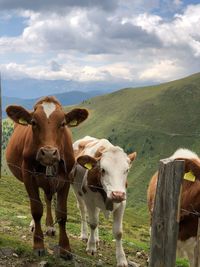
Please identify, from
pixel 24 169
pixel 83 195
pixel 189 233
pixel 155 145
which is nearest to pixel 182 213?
pixel 189 233

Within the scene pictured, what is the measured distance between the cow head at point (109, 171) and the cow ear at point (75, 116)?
A: 0.84 metres

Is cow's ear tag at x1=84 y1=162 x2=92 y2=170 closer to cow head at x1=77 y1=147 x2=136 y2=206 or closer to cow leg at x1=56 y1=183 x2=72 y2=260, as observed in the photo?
cow head at x1=77 y1=147 x2=136 y2=206

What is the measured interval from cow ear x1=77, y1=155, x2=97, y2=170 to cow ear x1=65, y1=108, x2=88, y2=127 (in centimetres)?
80

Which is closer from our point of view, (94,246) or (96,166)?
(96,166)

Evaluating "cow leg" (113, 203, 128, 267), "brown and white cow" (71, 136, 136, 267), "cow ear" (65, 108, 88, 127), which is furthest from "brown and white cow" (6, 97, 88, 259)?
"cow leg" (113, 203, 128, 267)

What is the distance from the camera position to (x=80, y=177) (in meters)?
10.8

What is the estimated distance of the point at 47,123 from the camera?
8.80 meters

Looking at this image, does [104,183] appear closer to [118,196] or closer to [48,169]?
[118,196]

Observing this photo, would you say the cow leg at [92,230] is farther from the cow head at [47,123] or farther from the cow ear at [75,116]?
the cow ear at [75,116]

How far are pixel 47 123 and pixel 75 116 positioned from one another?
37.7 inches

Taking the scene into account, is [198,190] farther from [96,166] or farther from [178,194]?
[178,194]

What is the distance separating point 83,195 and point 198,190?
3.06 m

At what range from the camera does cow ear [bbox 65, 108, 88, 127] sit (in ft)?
31.2

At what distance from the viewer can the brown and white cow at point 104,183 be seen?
29.3 ft
